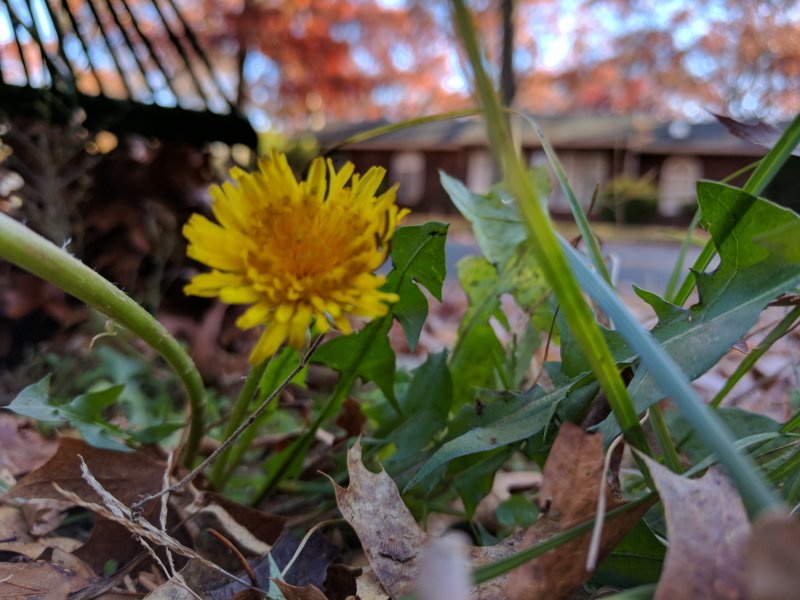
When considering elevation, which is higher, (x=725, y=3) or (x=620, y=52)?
(x=620, y=52)

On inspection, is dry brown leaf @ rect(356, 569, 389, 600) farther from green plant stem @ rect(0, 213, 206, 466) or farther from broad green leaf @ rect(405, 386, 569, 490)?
green plant stem @ rect(0, 213, 206, 466)

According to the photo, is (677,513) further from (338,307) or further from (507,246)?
(507,246)

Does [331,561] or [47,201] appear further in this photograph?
[47,201]

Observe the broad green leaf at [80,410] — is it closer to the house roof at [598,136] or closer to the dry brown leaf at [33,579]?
the dry brown leaf at [33,579]

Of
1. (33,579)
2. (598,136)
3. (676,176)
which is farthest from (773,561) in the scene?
(676,176)

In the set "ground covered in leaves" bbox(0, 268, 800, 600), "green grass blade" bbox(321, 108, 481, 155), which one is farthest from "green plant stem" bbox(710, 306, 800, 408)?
"green grass blade" bbox(321, 108, 481, 155)

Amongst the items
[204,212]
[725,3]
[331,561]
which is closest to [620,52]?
[725,3]
